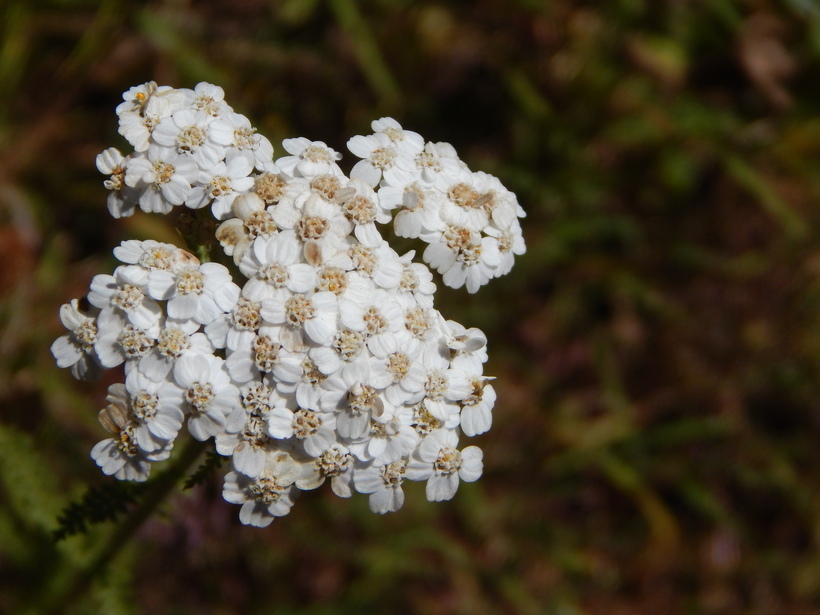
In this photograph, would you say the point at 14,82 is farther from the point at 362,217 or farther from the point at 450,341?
the point at 450,341

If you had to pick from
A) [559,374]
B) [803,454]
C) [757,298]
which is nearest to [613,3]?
[757,298]

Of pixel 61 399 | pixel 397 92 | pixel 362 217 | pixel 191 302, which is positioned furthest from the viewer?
pixel 397 92

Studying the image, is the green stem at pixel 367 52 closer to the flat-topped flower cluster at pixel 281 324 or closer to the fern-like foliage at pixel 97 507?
the flat-topped flower cluster at pixel 281 324

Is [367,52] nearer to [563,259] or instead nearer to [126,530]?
[563,259]

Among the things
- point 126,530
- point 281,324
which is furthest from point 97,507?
point 281,324

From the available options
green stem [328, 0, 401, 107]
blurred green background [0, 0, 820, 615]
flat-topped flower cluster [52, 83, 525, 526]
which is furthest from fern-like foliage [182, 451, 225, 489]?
green stem [328, 0, 401, 107]

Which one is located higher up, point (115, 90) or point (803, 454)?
point (803, 454)
